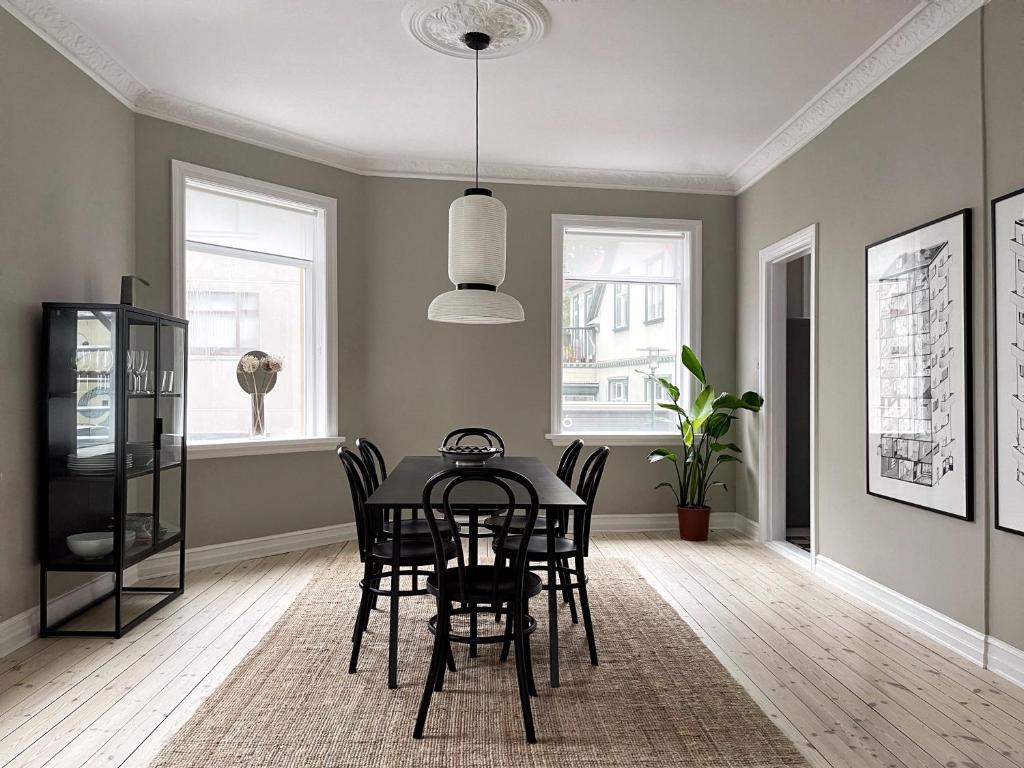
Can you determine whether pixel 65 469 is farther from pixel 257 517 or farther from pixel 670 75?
pixel 670 75

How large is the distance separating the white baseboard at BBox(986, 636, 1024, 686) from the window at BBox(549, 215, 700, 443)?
3114 mm

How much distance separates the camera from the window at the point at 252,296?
15.5 ft

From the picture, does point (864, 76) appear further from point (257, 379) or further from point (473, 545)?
point (257, 379)

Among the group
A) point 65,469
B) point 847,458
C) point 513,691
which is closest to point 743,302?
point 847,458

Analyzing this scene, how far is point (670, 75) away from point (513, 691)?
10.7ft

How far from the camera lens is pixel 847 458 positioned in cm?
421

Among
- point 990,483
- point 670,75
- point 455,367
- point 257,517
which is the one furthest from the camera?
point 455,367

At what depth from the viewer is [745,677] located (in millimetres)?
2957

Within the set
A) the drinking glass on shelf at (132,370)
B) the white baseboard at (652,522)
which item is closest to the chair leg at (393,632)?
the drinking glass on shelf at (132,370)

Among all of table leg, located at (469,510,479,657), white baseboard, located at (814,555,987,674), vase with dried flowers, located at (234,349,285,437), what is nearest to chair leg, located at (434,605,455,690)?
table leg, located at (469,510,479,657)

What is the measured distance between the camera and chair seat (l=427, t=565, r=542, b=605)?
8.44 feet

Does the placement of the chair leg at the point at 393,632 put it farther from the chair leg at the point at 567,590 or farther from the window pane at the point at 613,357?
the window pane at the point at 613,357

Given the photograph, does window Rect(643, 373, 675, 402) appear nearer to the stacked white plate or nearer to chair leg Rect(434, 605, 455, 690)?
chair leg Rect(434, 605, 455, 690)

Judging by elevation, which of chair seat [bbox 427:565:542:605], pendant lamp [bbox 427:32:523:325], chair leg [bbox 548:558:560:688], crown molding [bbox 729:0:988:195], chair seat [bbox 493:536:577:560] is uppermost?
crown molding [bbox 729:0:988:195]
